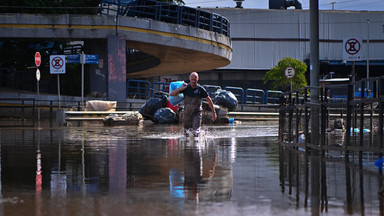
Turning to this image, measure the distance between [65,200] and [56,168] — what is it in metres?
3.08

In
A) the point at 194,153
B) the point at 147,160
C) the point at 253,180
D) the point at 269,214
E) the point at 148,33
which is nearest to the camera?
the point at 269,214

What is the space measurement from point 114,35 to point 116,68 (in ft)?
6.74

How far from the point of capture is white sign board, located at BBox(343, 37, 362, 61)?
16.8 meters

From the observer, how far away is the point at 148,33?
37219mm

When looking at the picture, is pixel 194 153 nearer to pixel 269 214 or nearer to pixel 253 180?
pixel 253 180

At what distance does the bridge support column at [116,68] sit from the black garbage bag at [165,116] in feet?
27.1

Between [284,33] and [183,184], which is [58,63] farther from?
[284,33]

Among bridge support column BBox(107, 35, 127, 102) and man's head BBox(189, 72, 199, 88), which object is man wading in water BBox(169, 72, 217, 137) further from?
bridge support column BBox(107, 35, 127, 102)

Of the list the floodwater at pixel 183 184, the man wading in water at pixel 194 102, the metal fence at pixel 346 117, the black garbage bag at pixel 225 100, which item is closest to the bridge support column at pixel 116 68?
the black garbage bag at pixel 225 100

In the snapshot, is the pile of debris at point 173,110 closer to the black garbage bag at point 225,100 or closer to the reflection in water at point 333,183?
the black garbage bag at point 225,100

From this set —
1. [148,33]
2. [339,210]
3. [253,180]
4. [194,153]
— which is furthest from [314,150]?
[148,33]

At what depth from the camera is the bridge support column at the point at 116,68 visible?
36406 millimetres

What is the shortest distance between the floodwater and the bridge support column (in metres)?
24.4

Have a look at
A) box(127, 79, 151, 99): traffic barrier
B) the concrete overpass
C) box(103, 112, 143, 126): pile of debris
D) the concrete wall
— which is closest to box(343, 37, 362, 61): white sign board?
box(103, 112, 143, 126): pile of debris
